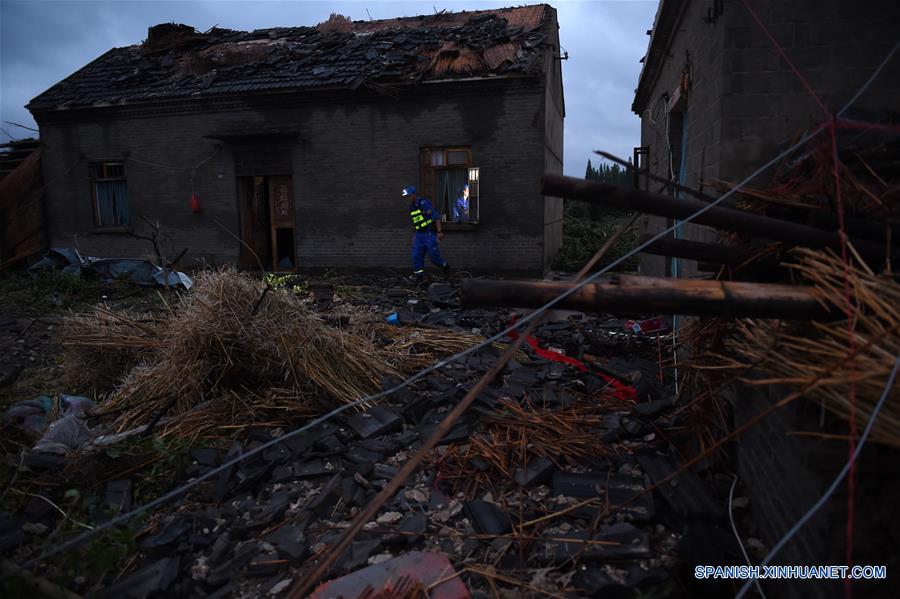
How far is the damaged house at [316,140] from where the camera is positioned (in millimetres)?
12188

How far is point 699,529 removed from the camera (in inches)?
110

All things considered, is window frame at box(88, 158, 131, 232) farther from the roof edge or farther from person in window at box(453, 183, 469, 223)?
the roof edge

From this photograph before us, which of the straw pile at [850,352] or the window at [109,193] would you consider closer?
the straw pile at [850,352]

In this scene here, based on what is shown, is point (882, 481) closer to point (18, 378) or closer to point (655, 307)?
point (655, 307)

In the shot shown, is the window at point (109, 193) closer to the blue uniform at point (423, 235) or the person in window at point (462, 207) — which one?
the blue uniform at point (423, 235)

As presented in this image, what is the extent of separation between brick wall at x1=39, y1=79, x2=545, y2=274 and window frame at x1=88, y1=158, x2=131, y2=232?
183 mm

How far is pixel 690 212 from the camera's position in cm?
225

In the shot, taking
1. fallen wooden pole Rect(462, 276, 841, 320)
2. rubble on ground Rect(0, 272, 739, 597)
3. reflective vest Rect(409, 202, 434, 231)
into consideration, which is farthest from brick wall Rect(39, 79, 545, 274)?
fallen wooden pole Rect(462, 276, 841, 320)

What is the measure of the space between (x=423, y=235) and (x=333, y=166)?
373 centimetres

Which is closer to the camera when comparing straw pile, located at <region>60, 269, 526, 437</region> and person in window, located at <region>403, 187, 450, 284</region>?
straw pile, located at <region>60, 269, 526, 437</region>

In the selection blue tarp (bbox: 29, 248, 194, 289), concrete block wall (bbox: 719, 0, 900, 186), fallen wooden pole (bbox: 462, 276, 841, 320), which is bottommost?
blue tarp (bbox: 29, 248, 194, 289)

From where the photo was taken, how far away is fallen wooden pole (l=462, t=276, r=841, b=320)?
1.91m

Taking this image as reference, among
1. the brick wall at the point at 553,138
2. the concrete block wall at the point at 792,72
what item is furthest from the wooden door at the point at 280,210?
the concrete block wall at the point at 792,72

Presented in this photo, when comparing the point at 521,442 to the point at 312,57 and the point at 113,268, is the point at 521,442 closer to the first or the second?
the point at 113,268
